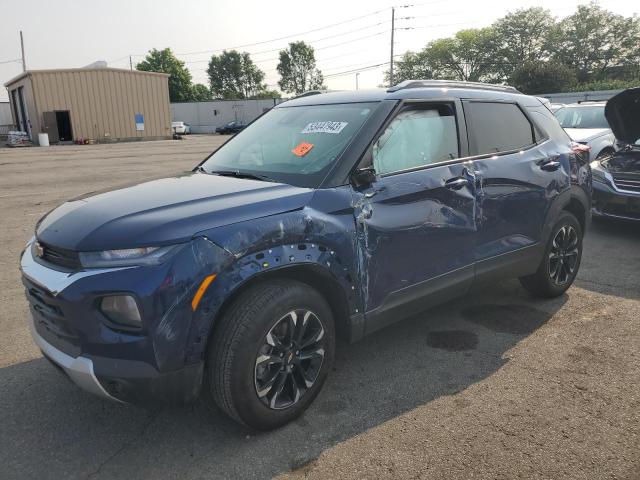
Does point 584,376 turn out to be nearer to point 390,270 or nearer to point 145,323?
point 390,270

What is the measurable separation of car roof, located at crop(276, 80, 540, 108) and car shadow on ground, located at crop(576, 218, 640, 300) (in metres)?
2.05

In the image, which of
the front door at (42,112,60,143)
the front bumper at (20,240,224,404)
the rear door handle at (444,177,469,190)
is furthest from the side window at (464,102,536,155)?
the front door at (42,112,60,143)

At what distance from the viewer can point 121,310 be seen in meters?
2.25

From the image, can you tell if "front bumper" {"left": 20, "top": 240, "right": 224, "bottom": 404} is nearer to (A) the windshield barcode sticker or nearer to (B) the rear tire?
(A) the windshield barcode sticker

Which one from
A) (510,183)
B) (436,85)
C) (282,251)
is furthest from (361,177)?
(510,183)

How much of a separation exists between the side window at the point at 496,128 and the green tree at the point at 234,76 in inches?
3755

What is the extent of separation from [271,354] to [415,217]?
1.26 metres

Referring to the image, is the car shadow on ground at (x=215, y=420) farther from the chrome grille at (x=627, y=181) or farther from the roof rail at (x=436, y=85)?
the chrome grille at (x=627, y=181)

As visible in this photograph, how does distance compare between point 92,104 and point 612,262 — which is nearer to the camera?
point 612,262

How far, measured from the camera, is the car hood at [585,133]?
32.9 ft

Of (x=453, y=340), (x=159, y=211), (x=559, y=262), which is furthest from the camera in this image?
(x=559, y=262)

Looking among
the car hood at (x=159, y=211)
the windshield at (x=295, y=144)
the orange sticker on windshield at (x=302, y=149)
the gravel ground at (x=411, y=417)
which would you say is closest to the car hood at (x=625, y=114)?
the gravel ground at (x=411, y=417)

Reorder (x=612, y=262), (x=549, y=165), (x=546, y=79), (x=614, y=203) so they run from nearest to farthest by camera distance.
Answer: (x=549, y=165) < (x=612, y=262) < (x=614, y=203) < (x=546, y=79)

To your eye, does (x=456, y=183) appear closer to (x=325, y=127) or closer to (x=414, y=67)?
(x=325, y=127)
